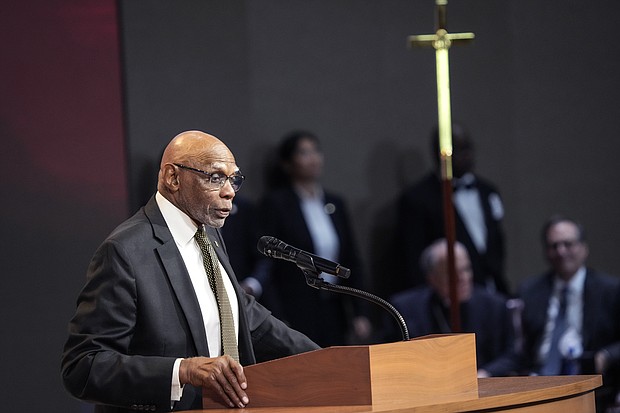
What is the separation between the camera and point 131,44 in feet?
19.3

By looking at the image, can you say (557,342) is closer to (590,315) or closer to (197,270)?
(590,315)

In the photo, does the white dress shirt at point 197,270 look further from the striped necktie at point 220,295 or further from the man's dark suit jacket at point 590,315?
the man's dark suit jacket at point 590,315

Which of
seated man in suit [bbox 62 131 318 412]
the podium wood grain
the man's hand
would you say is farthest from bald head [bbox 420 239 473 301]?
the man's hand

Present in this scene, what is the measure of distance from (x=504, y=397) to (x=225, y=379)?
61 centimetres

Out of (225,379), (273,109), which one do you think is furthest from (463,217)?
(225,379)

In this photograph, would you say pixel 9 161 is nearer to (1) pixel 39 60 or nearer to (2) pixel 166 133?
(1) pixel 39 60

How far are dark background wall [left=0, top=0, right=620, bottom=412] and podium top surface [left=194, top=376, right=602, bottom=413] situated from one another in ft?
9.22

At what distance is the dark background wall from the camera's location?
526 cm

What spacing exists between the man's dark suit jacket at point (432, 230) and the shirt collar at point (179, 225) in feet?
12.0

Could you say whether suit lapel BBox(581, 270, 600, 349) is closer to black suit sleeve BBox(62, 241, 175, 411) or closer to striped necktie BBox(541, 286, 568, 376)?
striped necktie BBox(541, 286, 568, 376)

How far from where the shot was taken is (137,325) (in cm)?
303

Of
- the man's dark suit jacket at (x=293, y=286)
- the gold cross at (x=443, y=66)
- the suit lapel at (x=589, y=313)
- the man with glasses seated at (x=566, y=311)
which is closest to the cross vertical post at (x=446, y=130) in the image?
the gold cross at (x=443, y=66)

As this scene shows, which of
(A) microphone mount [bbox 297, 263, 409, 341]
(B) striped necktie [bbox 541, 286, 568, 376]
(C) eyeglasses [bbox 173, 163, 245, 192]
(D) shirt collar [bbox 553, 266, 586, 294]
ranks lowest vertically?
(B) striped necktie [bbox 541, 286, 568, 376]

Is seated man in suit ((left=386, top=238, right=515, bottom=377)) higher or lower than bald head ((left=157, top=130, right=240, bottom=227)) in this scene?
lower
